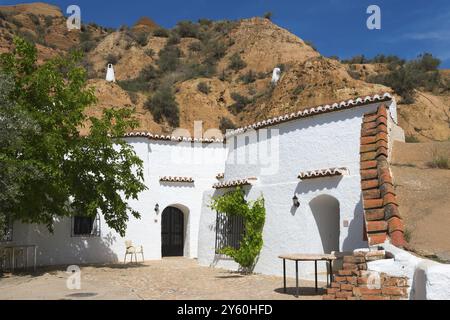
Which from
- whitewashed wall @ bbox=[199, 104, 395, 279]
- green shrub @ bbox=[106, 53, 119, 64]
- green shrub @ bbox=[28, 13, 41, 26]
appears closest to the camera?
whitewashed wall @ bbox=[199, 104, 395, 279]

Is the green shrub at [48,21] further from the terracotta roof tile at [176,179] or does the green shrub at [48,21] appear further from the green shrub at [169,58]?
the terracotta roof tile at [176,179]

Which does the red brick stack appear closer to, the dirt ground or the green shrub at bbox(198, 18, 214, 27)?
the dirt ground

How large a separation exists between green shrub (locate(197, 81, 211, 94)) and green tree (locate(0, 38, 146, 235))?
21292 millimetres

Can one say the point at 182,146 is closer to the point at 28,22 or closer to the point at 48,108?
the point at 48,108

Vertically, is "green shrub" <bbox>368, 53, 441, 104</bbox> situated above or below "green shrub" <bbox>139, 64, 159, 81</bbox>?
below

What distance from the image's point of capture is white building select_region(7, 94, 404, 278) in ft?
40.6

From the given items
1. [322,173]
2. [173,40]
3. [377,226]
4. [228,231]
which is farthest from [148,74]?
[377,226]

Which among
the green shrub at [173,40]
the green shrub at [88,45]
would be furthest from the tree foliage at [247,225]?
the green shrub at [88,45]

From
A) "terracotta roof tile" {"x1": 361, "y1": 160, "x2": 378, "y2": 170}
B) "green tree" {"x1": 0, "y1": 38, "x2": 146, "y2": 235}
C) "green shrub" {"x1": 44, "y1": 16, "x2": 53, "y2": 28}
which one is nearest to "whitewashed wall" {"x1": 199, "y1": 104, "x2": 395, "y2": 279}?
"terracotta roof tile" {"x1": 361, "y1": 160, "x2": 378, "y2": 170}

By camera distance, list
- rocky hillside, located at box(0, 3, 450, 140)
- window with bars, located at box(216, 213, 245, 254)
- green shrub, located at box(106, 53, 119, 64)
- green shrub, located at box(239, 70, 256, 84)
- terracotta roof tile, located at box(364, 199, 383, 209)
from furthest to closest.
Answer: green shrub, located at box(106, 53, 119, 64) < green shrub, located at box(239, 70, 256, 84) < rocky hillside, located at box(0, 3, 450, 140) < window with bars, located at box(216, 213, 245, 254) < terracotta roof tile, located at box(364, 199, 383, 209)
